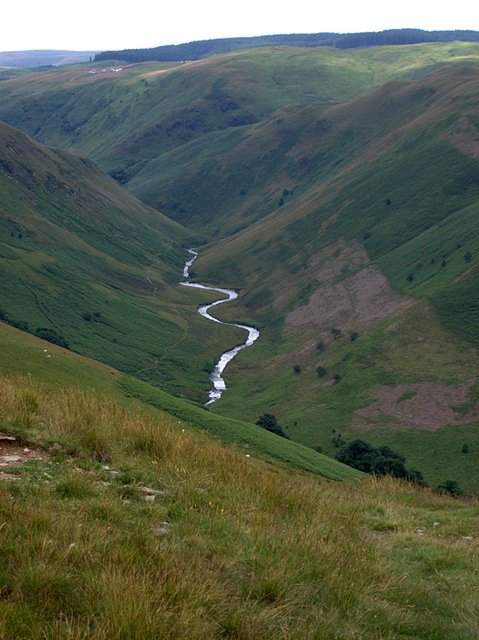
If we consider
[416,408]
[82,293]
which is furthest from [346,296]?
[82,293]

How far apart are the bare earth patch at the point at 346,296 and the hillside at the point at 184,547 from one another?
4891 inches

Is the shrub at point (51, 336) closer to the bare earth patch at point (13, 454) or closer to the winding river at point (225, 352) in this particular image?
the winding river at point (225, 352)

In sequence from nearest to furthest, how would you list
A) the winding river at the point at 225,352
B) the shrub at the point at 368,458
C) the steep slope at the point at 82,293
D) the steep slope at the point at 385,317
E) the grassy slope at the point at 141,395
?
the grassy slope at the point at 141,395 → the shrub at the point at 368,458 → the steep slope at the point at 385,317 → the winding river at the point at 225,352 → the steep slope at the point at 82,293

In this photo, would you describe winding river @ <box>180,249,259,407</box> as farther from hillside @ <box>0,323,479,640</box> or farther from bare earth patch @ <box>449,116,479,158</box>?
hillside @ <box>0,323,479,640</box>

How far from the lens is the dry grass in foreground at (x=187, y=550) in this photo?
8.18 metres

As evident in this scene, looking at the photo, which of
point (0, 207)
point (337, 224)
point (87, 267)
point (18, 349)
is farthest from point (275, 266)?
point (18, 349)

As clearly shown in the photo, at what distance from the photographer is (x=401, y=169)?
194750mm

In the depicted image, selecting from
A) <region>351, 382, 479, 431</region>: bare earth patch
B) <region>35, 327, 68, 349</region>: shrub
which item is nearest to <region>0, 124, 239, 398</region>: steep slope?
<region>35, 327, 68, 349</region>: shrub

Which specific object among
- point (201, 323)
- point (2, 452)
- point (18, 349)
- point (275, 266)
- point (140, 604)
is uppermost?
point (140, 604)

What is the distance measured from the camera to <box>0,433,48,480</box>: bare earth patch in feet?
41.0

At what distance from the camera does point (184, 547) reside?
398 inches

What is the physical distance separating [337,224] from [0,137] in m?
95.7

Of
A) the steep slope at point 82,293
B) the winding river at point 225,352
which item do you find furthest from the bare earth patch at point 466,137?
the steep slope at point 82,293

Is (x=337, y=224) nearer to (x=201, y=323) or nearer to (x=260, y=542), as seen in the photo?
(x=201, y=323)
